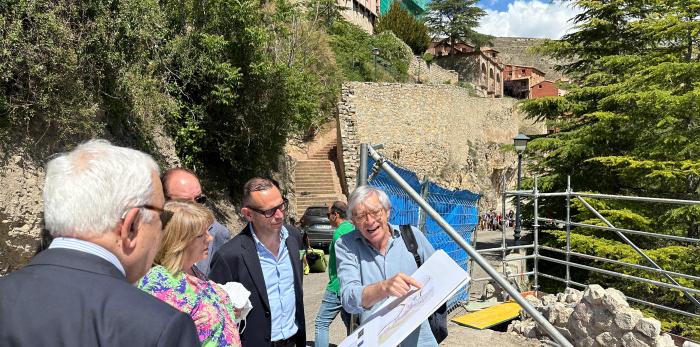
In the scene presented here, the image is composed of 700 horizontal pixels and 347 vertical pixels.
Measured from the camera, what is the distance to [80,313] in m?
1.05

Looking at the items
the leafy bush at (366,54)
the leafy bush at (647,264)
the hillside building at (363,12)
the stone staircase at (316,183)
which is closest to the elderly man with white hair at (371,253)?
the leafy bush at (647,264)

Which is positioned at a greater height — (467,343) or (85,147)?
(85,147)

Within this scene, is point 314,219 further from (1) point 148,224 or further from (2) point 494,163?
(2) point 494,163

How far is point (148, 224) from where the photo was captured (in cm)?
127

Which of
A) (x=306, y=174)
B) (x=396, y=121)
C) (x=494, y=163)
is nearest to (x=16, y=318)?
(x=306, y=174)

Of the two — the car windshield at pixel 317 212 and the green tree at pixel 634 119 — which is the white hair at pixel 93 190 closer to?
the green tree at pixel 634 119

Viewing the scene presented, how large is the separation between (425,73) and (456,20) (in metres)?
12.0

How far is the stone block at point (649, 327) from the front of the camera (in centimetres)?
438

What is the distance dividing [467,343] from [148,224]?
14.9ft

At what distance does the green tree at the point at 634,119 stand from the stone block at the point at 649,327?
758 centimetres

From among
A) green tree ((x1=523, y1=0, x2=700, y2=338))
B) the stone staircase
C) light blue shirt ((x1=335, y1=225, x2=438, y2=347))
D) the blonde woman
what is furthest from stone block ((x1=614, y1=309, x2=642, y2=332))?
the stone staircase

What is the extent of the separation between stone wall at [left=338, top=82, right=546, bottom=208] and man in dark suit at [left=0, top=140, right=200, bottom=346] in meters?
21.7

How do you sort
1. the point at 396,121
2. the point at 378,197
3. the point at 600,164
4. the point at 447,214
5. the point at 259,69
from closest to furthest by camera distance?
the point at 378,197 < the point at 447,214 < the point at 259,69 < the point at 600,164 < the point at 396,121

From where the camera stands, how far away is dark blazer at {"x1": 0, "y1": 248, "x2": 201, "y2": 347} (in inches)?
40.9
